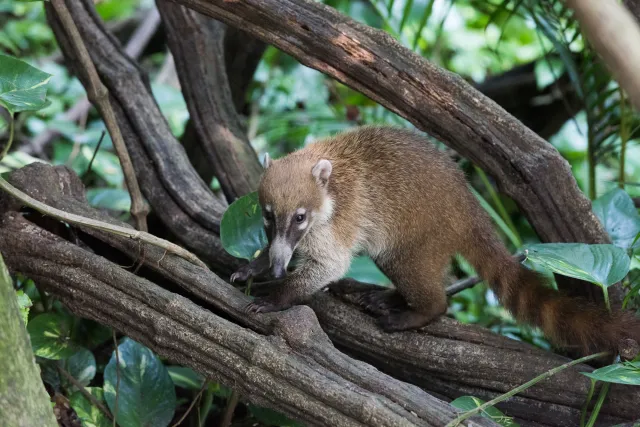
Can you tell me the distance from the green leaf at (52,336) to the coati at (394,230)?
88cm

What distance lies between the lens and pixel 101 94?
11.7 ft

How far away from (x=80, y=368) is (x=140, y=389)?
17.0 inches

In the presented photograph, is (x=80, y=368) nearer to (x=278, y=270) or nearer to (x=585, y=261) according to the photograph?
(x=278, y=270)

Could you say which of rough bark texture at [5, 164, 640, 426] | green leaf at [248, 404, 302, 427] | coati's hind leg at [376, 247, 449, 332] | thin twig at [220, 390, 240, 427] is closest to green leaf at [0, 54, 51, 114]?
rough bark texture at [5, 164, 640, 426]

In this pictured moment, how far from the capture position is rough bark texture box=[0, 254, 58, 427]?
201 cm

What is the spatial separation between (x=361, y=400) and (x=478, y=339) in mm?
968

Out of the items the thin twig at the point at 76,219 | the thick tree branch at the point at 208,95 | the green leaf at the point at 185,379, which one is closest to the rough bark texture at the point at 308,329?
the thin twig at the point at 76,219

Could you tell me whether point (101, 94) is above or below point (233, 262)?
above

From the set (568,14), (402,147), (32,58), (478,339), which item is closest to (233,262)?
(402,147)

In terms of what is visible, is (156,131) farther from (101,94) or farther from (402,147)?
(402,147)

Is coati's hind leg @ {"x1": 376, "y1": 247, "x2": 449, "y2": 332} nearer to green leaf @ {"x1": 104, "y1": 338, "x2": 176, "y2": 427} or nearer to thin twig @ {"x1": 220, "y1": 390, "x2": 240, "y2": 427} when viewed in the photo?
thin twig @ {"x1": 220, "y1": 390, "x2": 240, "y2": 427}

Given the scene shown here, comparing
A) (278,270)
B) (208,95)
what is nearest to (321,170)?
(278,270)

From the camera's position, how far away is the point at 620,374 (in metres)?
2.54

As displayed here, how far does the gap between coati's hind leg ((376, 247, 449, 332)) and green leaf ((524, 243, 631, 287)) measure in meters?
0.61
